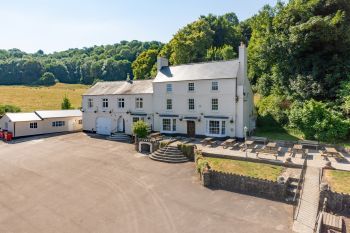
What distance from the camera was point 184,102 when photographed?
1152 inches

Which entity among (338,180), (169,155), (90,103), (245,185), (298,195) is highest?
(90,103)

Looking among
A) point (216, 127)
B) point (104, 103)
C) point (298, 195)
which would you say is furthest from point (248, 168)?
point (104, 103)

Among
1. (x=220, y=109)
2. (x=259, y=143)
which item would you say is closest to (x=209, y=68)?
(x=220, y=109)

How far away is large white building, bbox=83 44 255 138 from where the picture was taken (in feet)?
87.2

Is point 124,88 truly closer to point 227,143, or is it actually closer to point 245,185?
point 227,143

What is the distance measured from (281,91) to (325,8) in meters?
11.6

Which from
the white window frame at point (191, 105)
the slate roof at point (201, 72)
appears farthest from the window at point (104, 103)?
the white window frame at point (191, 105)

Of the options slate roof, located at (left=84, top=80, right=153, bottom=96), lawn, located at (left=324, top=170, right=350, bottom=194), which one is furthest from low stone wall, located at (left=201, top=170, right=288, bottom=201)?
slate roof, located at (left=84, top=80, right=153, bottom=96)

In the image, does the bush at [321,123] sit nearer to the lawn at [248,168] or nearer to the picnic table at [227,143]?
the picnic table at [227,143]

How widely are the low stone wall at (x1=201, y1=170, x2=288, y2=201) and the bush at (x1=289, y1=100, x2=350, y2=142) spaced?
487 inches

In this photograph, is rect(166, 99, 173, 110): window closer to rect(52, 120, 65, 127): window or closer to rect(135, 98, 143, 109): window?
rect(135, 98, 143, 109): window

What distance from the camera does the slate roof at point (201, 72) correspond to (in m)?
27.2

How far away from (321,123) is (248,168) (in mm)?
10974

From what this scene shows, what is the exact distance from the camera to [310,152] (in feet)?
69.8
